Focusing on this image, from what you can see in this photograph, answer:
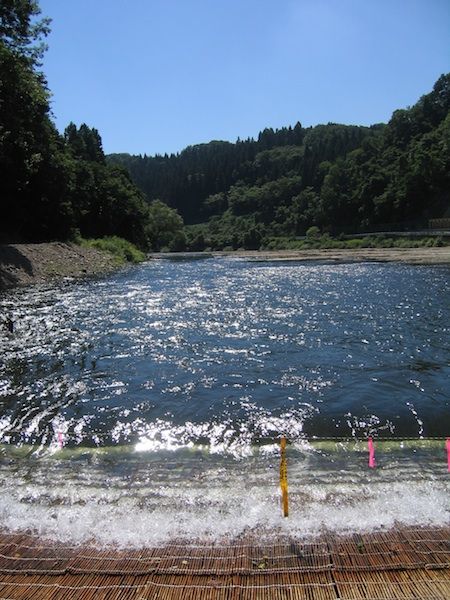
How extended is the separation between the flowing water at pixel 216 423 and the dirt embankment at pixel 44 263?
46.9ft

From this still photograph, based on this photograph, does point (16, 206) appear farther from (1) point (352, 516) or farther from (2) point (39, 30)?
(1) point (352, 516)

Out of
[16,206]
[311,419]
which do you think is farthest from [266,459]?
[16,206]

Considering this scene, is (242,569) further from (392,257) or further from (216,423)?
(392,257)

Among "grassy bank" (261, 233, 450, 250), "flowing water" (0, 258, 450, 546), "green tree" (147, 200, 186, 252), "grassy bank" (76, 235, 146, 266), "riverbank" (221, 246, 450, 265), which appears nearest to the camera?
"flowing water" (0, 258, 450, 546)

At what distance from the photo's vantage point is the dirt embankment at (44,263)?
3247 centimetres

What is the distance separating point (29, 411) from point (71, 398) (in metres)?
1.06

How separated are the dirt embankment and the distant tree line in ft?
18.5

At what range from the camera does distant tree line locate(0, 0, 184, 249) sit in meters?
33.5

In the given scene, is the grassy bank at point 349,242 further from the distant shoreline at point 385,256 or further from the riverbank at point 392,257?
the riverbank at point 392,257

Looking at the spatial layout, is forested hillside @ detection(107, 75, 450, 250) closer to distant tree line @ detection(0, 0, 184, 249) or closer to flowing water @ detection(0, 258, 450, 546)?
A: distant tree line @ detection(0, 0, 184, 249)

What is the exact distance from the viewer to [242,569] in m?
4.78

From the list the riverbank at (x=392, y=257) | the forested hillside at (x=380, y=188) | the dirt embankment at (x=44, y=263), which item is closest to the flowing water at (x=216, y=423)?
the dirt embankment at (x=44, y=263)

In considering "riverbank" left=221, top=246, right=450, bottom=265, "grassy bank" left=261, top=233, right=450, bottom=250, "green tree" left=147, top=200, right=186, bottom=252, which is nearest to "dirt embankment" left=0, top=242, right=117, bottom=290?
"riverbank" left=221, top=246, right=450, bottom=265

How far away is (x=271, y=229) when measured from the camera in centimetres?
18138
